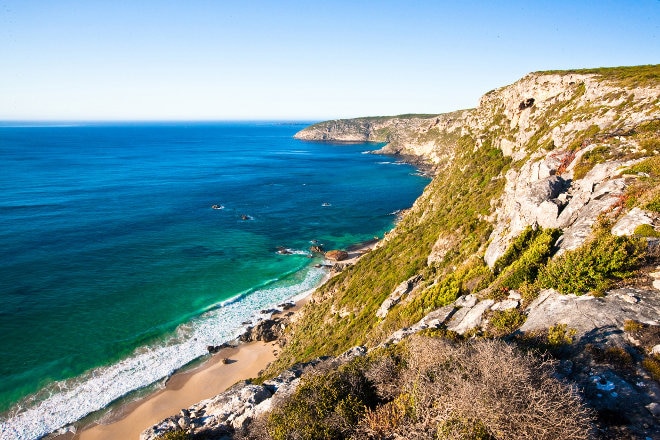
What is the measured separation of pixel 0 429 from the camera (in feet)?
87.6

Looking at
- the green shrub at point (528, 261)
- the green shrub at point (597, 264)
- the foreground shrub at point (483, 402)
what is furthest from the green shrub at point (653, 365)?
the green shrub at point (528, 261)

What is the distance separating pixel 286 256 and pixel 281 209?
27124 millimetres

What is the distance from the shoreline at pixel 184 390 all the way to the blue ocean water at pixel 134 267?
5.40 ft

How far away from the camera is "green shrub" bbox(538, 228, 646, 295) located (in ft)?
36.3

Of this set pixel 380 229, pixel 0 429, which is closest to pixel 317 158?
pixel 380 229

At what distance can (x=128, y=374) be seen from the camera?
32.2 m

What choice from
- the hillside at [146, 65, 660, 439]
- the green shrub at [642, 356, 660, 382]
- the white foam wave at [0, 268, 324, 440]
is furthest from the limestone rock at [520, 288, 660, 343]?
the white foam wave at [0, 268, 324, 440]

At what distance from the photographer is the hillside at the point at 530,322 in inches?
293

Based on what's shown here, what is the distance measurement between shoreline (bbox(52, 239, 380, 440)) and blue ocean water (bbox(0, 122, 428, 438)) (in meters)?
1.65

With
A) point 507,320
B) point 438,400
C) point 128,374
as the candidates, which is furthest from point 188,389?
point 438,400

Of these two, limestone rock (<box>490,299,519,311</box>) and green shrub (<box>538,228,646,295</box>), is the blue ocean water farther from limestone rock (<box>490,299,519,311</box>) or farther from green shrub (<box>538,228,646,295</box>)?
green shrub (<box>538,228,646,295</box>)

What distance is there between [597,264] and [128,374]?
1428 inches

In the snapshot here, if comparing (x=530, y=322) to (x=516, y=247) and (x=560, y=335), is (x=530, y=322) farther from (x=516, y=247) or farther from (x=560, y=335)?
(x=516, y=247)

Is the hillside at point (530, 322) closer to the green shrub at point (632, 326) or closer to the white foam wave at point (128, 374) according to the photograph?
the green shrub at point (632, 326)
